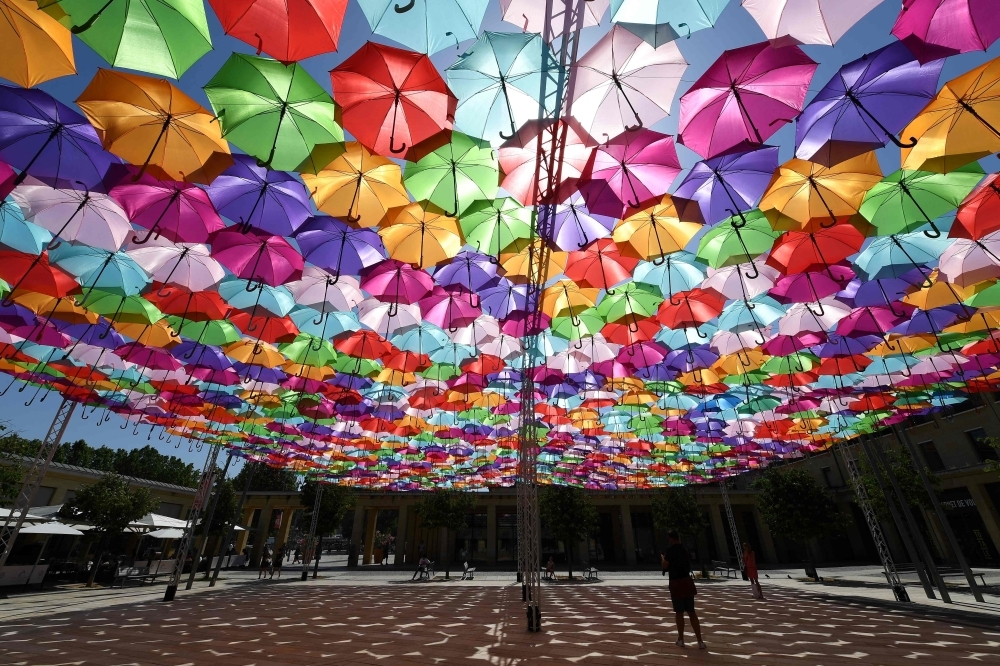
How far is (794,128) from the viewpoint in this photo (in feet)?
19.2

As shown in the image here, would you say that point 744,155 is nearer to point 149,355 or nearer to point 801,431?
point 149,355

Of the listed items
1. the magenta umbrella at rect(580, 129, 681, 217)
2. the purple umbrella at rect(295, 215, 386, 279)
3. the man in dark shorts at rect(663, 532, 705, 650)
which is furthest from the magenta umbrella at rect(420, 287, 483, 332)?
the man in dark shorts at rect(663, 532, 705, 650)

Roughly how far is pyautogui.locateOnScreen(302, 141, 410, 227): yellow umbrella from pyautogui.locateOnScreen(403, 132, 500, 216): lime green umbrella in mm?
282

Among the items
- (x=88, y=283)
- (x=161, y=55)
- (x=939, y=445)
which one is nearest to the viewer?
(x=161, y=55)

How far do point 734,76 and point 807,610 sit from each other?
42.6 ft

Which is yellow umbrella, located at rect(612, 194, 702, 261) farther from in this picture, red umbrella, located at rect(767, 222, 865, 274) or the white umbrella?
the white umbrella

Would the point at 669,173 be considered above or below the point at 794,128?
below

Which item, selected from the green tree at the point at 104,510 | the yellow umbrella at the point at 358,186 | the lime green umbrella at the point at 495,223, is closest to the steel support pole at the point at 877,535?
the lime green umbrella at the point at 495,223

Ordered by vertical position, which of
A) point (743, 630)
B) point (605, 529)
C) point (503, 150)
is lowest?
point (743, 630)

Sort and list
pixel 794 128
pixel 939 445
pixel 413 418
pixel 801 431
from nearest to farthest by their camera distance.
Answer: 1. pixel 794 128
2. pixel 413 418
3. pixel 801 431
4. pixel 939 445

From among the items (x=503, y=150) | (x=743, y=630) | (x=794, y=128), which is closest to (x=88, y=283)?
(x=503, y=150)

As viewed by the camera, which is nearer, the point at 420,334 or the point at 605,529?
the point at 420,334

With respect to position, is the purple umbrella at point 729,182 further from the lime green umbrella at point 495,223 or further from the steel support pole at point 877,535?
the steel support pole at point 877,535

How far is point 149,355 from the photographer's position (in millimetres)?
10930
